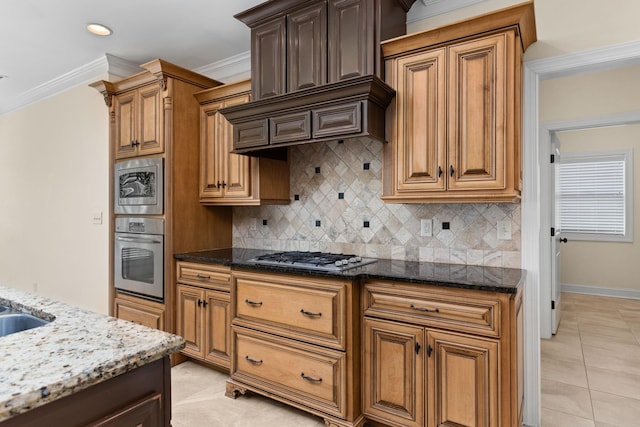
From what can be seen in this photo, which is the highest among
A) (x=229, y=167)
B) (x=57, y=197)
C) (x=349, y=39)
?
(x=349, y=39)

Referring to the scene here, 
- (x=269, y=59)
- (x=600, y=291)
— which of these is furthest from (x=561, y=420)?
(x=600, y=291)

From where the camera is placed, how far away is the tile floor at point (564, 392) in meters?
2.35

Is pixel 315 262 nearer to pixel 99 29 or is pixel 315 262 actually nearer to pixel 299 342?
pixel 299 342

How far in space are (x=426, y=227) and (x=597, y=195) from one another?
470 cm

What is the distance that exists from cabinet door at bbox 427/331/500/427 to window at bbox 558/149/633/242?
472cm

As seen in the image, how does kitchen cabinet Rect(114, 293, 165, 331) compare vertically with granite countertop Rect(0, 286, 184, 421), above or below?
below

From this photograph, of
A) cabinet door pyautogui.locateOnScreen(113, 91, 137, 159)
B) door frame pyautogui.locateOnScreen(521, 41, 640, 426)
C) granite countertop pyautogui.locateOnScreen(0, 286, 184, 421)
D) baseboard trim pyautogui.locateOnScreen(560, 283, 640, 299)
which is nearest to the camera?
granite countertop pyautogui.locateOnScreen(0, 286, 184, 421)

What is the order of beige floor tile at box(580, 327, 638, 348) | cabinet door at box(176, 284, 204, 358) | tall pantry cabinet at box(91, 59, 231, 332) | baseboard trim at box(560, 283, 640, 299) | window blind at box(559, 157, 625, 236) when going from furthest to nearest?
window blind at box(559, 157, 625, 236)
baseboard trim at box(560, 283, 640, 299)
beige floor tile at box(580, 327, 638, 348)
tall pantry cabinet at box(91, 59, 231, 332)
cabinet door at box(176, 284, 204, 358)

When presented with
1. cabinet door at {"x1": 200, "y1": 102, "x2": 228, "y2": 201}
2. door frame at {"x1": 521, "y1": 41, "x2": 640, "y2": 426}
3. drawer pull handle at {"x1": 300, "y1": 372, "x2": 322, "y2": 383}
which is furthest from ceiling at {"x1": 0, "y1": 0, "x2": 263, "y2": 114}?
drawer pull handle at {"x1": 300, "y1": 372, "x2": 322, "y2": 383}

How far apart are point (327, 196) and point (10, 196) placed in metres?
4.78

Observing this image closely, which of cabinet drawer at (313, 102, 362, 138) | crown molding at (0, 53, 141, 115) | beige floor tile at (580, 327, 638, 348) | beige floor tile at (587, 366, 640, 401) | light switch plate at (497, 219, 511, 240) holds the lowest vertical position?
beige floor tile at (587, 366, 640, 401)

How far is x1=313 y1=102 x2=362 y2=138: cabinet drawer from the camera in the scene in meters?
2.21

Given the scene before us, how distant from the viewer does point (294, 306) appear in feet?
7.64

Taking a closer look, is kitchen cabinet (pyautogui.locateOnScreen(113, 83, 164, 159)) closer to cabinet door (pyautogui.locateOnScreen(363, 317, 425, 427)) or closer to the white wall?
the white wall
